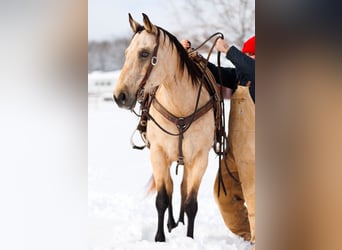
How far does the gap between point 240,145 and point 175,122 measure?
347 mm

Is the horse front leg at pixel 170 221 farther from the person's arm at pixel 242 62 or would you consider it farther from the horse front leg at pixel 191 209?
the person's arm at pixel 242 62

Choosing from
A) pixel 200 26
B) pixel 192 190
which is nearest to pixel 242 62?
pixel 200 26

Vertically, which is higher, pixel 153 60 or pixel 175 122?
pixel 153 60

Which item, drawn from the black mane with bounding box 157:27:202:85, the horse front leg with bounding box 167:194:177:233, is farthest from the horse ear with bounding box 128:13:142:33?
the horse front leg with bounding box 167:194:177:233

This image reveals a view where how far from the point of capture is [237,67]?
97.3 inches

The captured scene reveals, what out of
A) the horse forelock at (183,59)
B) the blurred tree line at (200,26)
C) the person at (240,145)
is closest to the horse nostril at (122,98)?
the blurred tree line at (200,26)

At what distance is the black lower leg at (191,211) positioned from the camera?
7.99ft

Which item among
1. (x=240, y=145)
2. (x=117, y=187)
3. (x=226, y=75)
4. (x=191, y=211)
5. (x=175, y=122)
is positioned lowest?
(x=191, y=211)

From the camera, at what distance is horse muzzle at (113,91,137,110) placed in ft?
7.72

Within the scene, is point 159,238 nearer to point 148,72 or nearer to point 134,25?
point 148,72

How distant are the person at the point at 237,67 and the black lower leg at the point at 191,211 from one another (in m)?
0.56

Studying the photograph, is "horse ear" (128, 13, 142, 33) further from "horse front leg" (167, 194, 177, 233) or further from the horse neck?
"horse front leg" (167, 194, 177, 233)
